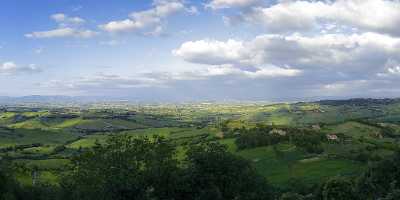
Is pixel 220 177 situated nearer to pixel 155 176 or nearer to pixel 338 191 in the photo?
pixel 155 176

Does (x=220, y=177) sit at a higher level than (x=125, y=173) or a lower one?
lower

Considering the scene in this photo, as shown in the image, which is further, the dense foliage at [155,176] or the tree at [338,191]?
the dense foliage at [155,176]

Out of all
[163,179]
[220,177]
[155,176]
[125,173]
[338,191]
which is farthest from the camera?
[220,177]

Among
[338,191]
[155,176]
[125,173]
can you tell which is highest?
[125,173]

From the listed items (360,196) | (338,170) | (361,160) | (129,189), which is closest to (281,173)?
(338,170)

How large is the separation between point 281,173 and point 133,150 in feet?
276

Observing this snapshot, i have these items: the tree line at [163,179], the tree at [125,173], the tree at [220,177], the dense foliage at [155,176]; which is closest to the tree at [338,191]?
the tree line at [163,179]

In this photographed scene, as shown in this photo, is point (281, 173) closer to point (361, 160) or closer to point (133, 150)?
point (361, 160)

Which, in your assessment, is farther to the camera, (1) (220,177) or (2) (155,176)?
(1) (220,177)

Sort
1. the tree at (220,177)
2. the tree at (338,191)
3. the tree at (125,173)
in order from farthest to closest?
1. the tree at (220,177)
2. the tree at (125,173)
3. the tree at (338,191)

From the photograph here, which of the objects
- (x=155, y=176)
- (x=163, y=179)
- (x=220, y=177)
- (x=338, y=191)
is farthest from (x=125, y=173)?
(x=338, y=191)

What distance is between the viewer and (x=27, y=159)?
190 meters

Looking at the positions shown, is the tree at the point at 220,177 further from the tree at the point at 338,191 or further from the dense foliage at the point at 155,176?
the tree at the point at 338,191

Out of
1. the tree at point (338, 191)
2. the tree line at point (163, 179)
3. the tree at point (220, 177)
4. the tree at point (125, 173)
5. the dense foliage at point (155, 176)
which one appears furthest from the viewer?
the tree at point (220, 177)
